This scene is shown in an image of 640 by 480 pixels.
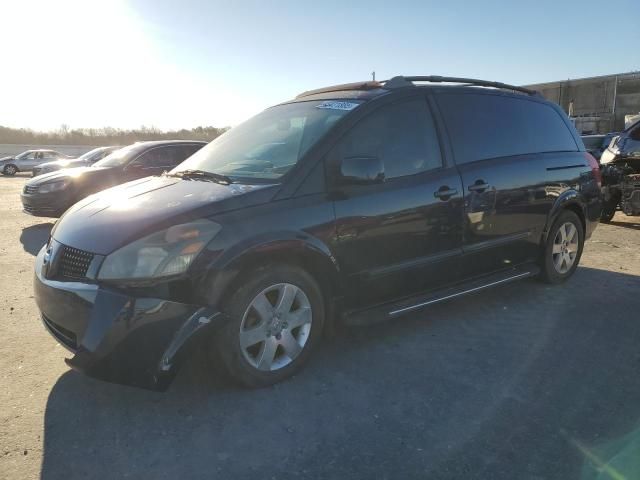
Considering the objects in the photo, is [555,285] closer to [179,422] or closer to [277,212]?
[277,212]

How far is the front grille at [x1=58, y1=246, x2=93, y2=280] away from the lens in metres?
2.81

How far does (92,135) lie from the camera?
189ft

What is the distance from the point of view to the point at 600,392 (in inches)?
121

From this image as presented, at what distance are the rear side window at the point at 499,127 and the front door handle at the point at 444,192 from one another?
297mm

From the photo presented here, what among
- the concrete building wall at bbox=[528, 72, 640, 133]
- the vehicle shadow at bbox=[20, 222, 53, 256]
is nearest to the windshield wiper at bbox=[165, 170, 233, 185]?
the vehicle shadow at bbox=[20, 222, 53, 256]

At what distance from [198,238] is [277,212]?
1.72ft

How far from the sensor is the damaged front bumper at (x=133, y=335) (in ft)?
8.60

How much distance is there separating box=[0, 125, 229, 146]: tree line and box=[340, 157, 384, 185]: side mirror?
166 ft

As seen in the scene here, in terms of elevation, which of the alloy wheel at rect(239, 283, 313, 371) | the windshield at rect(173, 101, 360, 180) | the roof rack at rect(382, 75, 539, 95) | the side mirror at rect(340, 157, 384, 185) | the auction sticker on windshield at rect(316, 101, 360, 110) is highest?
the roof rack at rect(382, 75, 539, 95)

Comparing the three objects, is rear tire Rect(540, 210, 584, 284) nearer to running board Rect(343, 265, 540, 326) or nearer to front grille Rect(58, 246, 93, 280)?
running board Rect(343, 265, 540, 326)

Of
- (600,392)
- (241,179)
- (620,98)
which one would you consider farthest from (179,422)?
(620,98)

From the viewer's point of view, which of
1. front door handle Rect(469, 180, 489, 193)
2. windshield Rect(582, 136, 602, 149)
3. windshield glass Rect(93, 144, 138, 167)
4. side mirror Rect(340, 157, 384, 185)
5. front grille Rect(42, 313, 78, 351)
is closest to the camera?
front grille Rect(42, 313, 78, 351)

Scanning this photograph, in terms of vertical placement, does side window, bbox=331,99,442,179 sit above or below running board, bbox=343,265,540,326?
above

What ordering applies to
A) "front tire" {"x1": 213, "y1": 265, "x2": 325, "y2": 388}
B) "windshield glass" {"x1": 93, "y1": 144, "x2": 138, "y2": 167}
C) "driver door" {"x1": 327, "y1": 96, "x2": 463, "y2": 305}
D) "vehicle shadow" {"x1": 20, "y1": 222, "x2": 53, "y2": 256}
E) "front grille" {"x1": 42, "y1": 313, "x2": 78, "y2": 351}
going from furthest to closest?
"windshield glass" {"x1": 93, "y1": 144, "x2": 138, "y2": 167} < "vehicle shadow" {"x1": 20, "y1": 222, "x2": 53, "y2": 256} < "driver door" {"x1": 327, "y1": 96, "x2": 463, "y2": 305} < "front tire" {"x1": 213, "y1": 265, "x2": 325, "y2": 388} < "front grille" {"x1": 42, "y1": 313, "x2": 78, "y2": 351}
